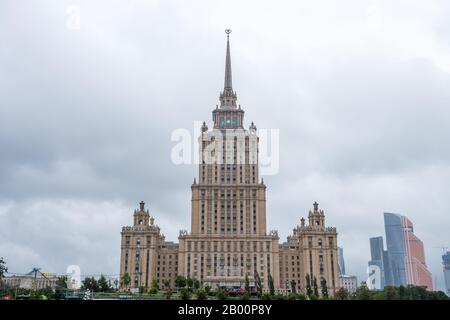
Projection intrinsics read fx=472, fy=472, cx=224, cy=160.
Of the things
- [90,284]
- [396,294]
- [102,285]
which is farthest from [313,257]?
[90,284]

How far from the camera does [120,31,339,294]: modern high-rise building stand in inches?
6107

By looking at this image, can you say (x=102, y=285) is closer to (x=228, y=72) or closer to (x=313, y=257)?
(x=313, y=257)

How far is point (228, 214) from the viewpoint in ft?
533

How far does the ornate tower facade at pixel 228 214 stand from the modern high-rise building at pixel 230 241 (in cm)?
32

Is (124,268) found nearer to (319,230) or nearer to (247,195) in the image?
(247,195)

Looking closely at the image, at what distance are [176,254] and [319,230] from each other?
50.2m

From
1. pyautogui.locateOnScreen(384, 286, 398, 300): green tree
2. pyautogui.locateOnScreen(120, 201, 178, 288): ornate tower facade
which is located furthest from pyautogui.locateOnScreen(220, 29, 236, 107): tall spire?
pyautogui.locateOnScreen(384, 286, 398, 300): green tree

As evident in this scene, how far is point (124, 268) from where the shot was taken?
157000 mm

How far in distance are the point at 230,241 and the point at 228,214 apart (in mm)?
10021

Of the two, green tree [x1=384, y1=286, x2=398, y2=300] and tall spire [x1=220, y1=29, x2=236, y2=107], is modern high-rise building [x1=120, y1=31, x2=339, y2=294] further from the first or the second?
green tree [x1=384, y1=286, x2=398, y2=300]

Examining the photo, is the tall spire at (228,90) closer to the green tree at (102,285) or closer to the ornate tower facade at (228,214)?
the ornate tower facade at (228,214)
